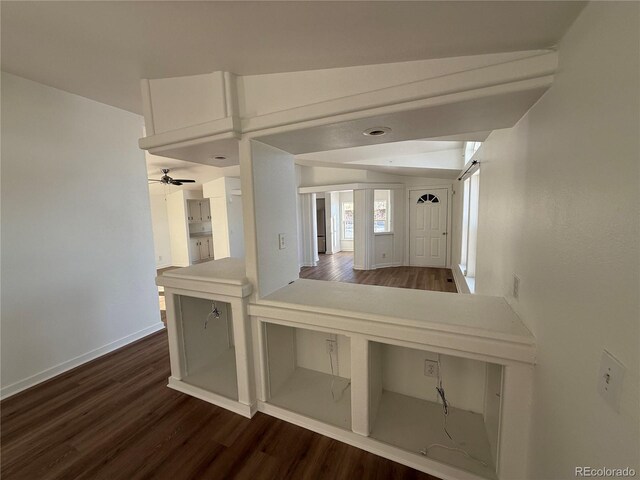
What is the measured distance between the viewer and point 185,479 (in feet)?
4.61

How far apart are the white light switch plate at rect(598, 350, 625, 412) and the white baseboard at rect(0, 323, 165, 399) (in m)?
3.59

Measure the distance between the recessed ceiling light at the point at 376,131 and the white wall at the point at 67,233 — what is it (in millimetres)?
2743

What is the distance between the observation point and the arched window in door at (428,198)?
6298mm

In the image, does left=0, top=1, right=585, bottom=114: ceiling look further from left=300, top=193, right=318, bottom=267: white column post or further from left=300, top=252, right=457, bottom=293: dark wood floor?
left=300, top=193, right=318, bottom=267: white column post

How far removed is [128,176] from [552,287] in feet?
12.1

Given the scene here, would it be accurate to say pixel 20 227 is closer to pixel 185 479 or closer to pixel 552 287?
pixel 185 479

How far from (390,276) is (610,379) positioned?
5.19 m

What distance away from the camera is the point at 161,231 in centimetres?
769

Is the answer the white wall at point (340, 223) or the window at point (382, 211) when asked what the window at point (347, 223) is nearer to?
the white wall at point (340, 223)

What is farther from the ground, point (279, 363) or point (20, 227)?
point (20, 227)

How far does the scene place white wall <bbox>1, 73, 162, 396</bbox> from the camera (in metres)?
2.10

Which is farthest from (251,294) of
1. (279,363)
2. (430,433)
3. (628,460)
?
(628,460)
